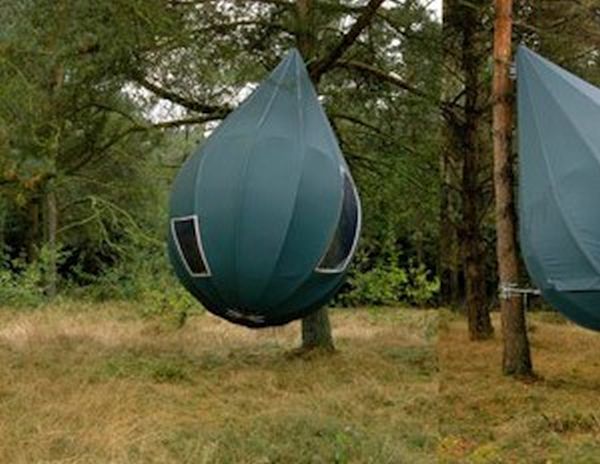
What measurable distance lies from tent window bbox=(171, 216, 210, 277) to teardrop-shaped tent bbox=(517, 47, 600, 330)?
122cm

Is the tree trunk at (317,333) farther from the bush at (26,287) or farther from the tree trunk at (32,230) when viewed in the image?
the tree trunk at (32,230)

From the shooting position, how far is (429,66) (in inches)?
288

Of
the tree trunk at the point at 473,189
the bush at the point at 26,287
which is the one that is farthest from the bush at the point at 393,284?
the bush at the point at 26,287

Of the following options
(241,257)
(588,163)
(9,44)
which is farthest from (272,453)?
(9,44)

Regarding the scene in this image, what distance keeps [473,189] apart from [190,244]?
161 inches

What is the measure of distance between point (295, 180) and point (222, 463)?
2146 mm

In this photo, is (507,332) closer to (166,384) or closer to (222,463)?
(222,463)

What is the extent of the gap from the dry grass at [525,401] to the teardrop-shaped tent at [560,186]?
1110 mm

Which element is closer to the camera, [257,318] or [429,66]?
[257,318]

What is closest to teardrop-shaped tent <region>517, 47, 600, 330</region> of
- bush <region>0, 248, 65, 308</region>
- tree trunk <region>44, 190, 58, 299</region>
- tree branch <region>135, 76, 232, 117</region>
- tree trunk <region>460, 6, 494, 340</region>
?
tree trunk <region>460, 6, 494, 340</region>

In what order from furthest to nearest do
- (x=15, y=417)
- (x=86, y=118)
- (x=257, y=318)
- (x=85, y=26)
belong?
(x=86, y=118), (x=15, y=417), (x=85, y=26), (x=257, y=318)

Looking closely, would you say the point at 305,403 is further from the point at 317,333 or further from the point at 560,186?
the point at 560,186

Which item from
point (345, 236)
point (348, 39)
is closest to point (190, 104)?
point (348, 39)

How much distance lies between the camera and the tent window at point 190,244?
3.28m
